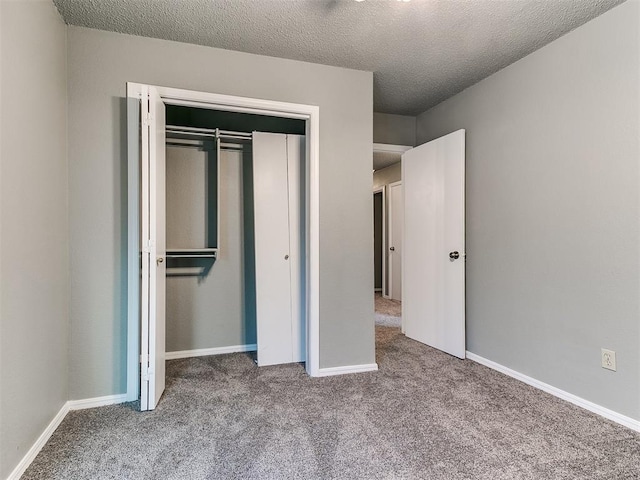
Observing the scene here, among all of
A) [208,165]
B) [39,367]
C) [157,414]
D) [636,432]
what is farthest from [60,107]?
[636,432]

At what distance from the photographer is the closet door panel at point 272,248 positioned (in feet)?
9.81

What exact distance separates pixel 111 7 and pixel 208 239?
1.85 m

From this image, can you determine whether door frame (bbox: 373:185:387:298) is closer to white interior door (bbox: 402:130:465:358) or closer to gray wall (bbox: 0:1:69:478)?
white interior door (bbox: 402:130:465:358)

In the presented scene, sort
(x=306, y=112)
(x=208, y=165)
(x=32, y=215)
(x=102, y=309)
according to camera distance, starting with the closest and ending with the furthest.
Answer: (x=32, y=215)
(x=102, y=309)
(x=306, y=112)
(x=208, y=165)

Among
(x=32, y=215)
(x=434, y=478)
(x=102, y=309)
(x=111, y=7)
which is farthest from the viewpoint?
(x=102, y=309)


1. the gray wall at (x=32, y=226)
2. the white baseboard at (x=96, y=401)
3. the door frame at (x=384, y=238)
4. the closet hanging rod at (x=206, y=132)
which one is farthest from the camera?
the door frame at (x=384, y=238)

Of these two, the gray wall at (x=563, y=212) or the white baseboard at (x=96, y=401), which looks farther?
the white baseboard at (x=96, y=401)

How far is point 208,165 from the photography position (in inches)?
128

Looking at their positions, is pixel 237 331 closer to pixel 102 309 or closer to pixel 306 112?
pixel 102 309

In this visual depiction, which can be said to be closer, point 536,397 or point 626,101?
point 626,101

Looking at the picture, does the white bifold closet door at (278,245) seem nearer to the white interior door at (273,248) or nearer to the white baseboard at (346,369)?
the white interior door at (273,248)

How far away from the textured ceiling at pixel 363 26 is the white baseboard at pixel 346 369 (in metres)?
2.42

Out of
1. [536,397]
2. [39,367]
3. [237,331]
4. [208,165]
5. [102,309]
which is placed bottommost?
[536,397]

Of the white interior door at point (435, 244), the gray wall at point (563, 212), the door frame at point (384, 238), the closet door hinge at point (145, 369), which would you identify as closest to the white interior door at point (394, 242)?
Result: the door frame at point (384, 238)
